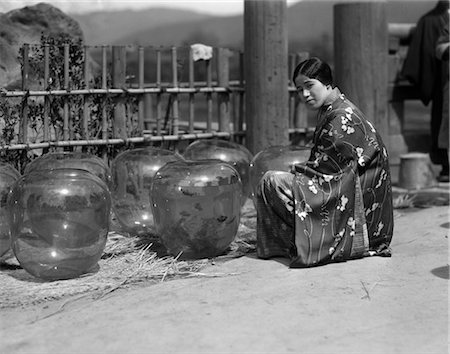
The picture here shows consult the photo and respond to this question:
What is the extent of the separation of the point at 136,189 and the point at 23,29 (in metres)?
2.07

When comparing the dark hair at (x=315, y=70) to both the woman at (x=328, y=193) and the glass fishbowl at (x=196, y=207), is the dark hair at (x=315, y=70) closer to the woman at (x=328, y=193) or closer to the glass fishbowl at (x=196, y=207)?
the woman at (x=328, y=193)

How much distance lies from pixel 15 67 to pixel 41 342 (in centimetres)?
340

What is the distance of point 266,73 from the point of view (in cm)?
717

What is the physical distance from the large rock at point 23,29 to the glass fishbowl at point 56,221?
1963 mm

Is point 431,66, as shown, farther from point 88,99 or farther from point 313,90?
point 313,90

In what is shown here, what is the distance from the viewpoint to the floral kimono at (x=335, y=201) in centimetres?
480

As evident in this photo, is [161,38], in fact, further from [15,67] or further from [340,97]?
[340,97]

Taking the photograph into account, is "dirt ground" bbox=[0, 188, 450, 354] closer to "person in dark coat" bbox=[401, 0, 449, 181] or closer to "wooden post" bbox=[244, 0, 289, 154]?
"wooden post" bbox=[244, 0, 289, 154]

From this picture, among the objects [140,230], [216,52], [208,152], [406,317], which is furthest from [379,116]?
[406,317]

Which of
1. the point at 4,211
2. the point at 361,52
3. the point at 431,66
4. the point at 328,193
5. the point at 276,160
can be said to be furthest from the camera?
the point at 431,66

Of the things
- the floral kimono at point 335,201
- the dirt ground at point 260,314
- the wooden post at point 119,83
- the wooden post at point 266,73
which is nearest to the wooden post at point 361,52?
the wooden post at point 266,73

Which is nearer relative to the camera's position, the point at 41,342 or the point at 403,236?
the point at 41,342

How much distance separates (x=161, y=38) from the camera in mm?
17234

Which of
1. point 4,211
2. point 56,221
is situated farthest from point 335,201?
point 4,211
